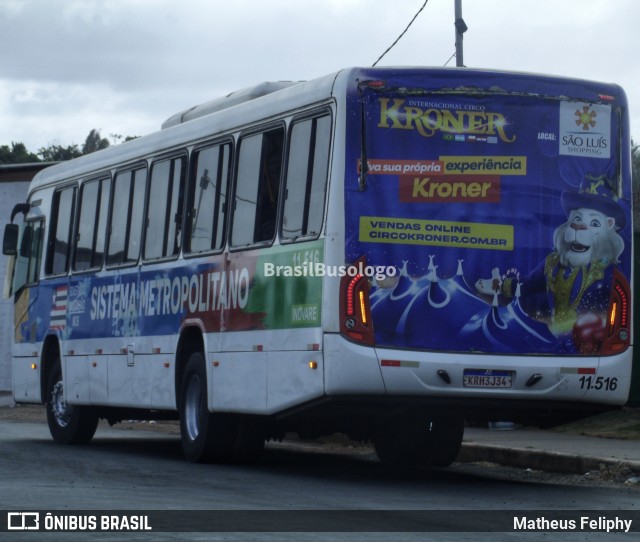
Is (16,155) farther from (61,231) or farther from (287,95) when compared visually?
(287,95)

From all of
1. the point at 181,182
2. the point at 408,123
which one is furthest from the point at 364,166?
the point at 181,182

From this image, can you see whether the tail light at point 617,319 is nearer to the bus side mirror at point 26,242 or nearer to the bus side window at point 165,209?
the bus side window at point 165,209

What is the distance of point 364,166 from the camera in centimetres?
1246

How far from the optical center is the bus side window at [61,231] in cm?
1920

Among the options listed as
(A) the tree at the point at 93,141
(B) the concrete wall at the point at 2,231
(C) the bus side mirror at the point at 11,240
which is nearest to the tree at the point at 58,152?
(A) the tree at the point at 93,141

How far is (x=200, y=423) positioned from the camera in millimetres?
15023

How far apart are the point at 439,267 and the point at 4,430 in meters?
12.4

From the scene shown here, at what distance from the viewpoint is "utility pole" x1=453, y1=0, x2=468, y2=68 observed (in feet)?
77.9

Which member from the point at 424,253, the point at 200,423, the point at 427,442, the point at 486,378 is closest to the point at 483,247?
the point at 424,253

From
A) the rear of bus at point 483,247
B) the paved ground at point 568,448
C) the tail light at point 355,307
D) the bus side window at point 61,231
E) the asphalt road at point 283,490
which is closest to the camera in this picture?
the asphalt road at point 283,490

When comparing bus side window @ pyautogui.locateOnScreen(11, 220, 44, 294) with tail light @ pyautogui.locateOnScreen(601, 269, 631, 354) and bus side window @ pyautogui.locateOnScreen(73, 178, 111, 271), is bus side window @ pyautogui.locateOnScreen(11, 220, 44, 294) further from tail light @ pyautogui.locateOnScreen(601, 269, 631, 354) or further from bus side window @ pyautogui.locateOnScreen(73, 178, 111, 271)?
tail light @ pyautogui.locateOnScreen(601, 269, 631, 354)

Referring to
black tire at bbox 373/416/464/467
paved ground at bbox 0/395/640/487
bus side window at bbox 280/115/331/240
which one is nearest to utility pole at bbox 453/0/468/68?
paved ground at bbox 0/395/640/487

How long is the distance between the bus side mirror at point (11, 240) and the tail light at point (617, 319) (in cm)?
1007

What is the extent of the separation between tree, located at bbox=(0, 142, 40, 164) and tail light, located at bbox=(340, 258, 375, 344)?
2687 inches
